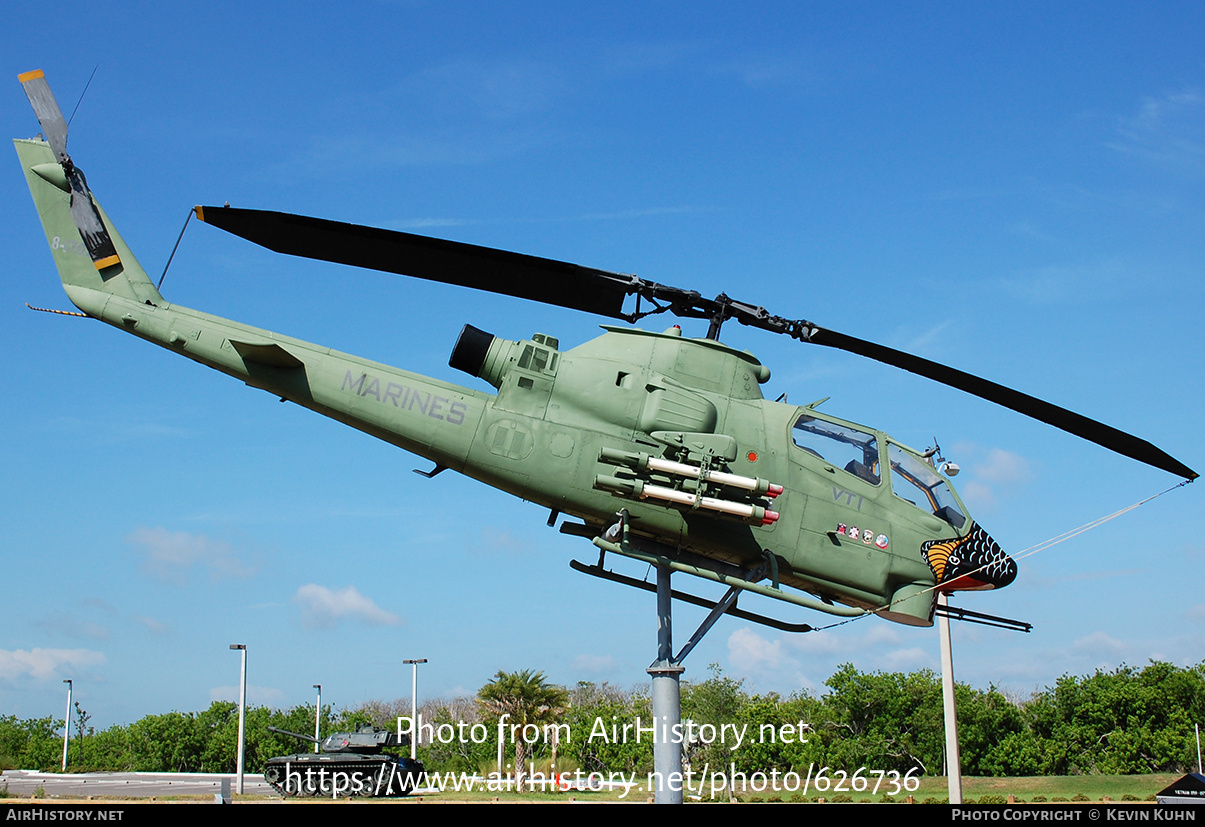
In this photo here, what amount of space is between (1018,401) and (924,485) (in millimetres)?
1739

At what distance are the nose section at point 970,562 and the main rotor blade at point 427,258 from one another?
17.7ft

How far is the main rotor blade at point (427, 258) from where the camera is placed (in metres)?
10.5

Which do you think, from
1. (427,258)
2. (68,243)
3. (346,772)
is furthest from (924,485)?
(346,772)

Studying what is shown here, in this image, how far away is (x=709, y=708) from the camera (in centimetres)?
4112

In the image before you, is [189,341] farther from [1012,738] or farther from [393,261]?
[1012,738]

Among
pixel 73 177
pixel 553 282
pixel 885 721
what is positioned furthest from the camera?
pixel 885 721

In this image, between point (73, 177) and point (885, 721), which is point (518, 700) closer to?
point (885, 721)

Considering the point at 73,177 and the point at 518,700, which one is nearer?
the point at 73,177

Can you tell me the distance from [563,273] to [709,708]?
33.5 meters

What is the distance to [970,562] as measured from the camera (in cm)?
1263

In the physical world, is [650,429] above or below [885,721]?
above

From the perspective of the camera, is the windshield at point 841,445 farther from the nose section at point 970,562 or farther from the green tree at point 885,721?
the green tree at point 885,721

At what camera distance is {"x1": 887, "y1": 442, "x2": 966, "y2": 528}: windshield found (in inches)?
505

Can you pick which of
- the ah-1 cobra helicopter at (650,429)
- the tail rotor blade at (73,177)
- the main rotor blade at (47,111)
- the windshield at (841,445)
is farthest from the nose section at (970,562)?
the main rotor blade at (47,111)
